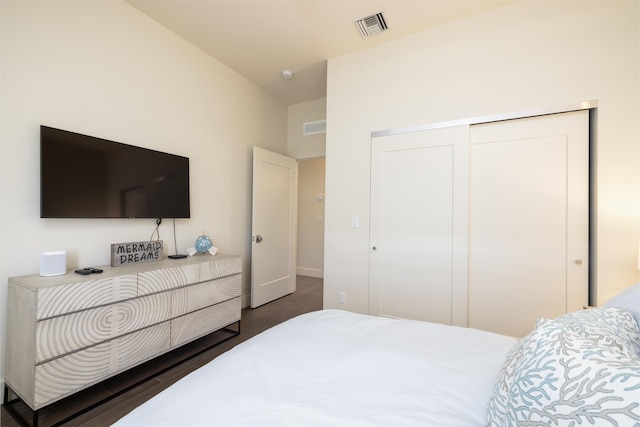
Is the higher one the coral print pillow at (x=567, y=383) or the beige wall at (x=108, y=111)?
the beige wall at (x=108, y=111)

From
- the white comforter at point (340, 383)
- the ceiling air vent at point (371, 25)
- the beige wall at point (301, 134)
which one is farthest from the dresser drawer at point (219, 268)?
the ceiling air vent at point (371, 25)

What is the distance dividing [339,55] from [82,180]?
2622mm

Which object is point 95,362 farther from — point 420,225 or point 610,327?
point 420,225

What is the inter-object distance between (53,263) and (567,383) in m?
2.51

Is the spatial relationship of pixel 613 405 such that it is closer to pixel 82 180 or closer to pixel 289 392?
pixel 289 392

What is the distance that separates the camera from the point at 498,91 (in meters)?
2.21

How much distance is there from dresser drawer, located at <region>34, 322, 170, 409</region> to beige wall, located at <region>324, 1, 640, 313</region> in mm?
1623

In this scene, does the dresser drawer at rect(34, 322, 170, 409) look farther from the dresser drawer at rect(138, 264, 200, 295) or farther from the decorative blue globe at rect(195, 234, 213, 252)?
the decorative blue globe at rect(195, 234, 213, 252)

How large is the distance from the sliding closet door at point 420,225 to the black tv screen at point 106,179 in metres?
1.96

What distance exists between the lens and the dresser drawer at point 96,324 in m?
1.46

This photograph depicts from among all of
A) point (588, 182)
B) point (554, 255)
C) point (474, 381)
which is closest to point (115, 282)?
point (474, 381)

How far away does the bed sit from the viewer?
1.75 feet

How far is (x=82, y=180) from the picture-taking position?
6.21 feet

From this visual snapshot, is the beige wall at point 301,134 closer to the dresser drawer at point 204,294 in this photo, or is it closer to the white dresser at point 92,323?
the dresser drawer at point 204,294
